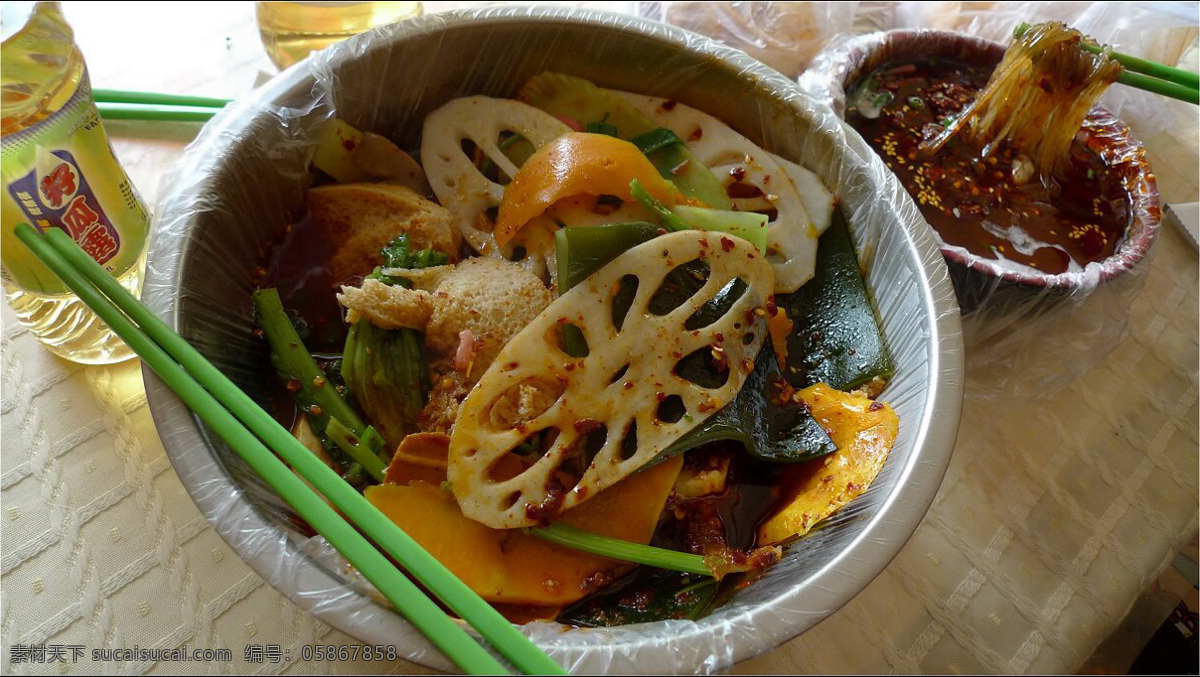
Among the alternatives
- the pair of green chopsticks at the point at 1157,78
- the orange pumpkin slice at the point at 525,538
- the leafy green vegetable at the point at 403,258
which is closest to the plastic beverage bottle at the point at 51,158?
the leafy green vegetable at the point at 403,258

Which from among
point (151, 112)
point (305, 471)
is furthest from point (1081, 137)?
point (151, 112)

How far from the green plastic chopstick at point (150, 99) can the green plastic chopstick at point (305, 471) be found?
373 mm

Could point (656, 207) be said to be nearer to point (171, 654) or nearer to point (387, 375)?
point (387, 375)

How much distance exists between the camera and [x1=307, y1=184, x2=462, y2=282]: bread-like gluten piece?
3.05ft

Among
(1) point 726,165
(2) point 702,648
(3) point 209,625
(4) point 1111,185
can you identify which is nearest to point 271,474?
(3) point 209,625

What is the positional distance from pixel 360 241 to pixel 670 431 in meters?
0.46

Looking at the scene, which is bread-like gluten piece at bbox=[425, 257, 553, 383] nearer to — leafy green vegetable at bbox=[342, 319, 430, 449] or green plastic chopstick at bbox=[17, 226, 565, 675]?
leafy green vegetable at bbox=[342, 319, 430, 449]

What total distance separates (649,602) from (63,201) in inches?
27.5

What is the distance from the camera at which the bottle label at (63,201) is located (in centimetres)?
71

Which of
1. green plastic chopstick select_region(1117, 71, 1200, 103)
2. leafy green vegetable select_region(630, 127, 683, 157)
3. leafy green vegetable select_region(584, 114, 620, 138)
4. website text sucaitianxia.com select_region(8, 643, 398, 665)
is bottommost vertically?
website text sucaitianxia.com select_region(8, 643, 398, 665)

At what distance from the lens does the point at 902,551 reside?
0.93 m

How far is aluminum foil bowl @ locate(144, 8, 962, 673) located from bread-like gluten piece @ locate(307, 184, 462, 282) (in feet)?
0.20

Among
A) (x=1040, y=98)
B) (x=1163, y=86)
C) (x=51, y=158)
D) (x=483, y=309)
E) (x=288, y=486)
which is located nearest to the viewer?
(x=288, y=486)

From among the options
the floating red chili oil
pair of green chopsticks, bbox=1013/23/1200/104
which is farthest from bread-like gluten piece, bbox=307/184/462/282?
pair of green chopsticks, bbox=1013/23/1200/104
